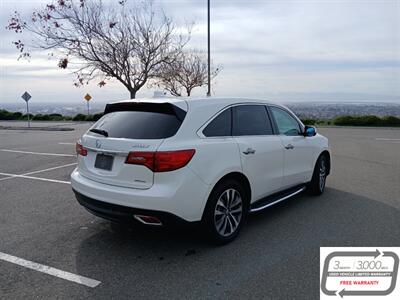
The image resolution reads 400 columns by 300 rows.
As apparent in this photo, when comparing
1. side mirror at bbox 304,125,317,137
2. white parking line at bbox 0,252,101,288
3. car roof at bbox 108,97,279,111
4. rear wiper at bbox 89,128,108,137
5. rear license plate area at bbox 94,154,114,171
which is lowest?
white parking line at bbox 0,252,101,288

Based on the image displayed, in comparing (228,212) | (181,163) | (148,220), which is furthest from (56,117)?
(181,163)

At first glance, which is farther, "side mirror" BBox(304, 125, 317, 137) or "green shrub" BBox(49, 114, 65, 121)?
"green shrub" BBox(49, 114, 65, 121)

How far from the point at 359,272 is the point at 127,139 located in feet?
8.70

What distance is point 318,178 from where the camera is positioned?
234 inches

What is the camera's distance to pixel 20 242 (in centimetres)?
412

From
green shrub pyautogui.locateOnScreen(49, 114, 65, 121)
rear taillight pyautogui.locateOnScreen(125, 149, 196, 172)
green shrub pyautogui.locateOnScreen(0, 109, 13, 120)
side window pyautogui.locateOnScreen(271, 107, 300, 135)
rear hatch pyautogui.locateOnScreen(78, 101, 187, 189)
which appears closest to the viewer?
rear taillight pyautogui.locateOnScreen(125, 149, 196, 172)

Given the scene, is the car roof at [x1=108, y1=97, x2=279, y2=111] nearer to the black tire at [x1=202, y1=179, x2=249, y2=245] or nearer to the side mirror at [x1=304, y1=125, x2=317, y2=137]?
the black tire at [x1=202, y1=179, x2=249, y2=245]

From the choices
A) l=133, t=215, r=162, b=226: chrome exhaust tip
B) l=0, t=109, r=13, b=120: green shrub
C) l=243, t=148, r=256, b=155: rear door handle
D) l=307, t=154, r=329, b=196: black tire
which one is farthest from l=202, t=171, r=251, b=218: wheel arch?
l=0, t=109, r=13, b=120: green shrub

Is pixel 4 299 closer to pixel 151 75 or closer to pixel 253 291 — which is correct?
pixel 253 291

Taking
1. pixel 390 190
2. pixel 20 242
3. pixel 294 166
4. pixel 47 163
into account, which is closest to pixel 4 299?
pixel 20 242

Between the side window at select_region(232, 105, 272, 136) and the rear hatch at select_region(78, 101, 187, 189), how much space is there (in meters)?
0.82

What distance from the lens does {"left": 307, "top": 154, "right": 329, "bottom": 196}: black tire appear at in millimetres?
5926

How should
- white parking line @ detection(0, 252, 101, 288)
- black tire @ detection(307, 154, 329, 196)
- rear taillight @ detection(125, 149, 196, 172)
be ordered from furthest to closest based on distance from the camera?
black tire @ detection(307, 154, 329, 196) → rear taillight @ detection(125, 149, 196, 172) → white parking line @ detection(0, 252, 101, 288)

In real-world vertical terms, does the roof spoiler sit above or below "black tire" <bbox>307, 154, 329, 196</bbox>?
above
